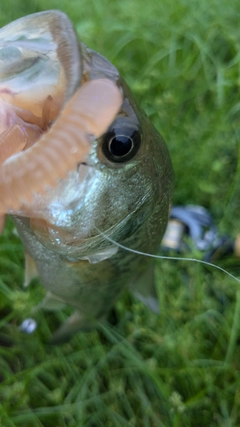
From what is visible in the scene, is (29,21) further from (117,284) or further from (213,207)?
(213,207)

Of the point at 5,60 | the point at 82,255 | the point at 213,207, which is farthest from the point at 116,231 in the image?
the point at 213,207

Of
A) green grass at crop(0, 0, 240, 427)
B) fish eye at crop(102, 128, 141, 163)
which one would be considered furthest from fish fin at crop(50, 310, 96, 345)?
fish eye at crop(102, 128, 141, 163)

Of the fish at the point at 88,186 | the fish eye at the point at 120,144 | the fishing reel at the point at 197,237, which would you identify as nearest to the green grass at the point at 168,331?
the fishing reel at the point at 197,237

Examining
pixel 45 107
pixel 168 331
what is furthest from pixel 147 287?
pixel 45 107

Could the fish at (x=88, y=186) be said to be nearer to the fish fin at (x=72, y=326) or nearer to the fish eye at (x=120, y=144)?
the fish eye at (x=120, y=144)

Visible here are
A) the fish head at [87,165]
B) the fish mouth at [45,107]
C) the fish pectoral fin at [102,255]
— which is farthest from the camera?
the fish pectoral fin at [102,255]

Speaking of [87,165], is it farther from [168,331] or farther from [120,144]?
[168,331]

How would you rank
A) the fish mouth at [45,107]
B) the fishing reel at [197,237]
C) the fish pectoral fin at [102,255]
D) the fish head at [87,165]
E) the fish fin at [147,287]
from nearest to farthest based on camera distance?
the fish mouth at [45,107] → the fish head at [87,165] → the fish pectoral fin at [102,255] → the fish fin at [147,287] → the fishing reel at [197,237]
